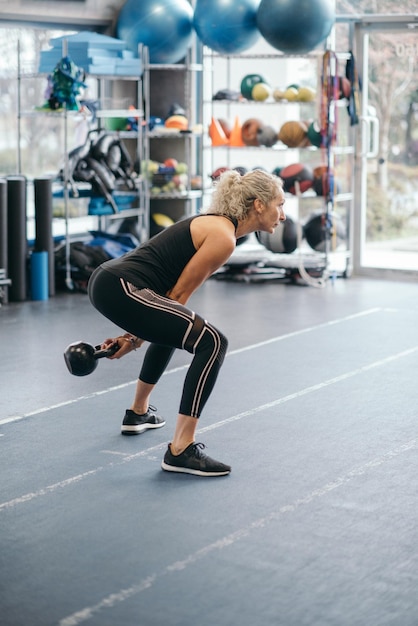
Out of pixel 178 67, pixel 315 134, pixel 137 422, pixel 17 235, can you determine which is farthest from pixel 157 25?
pixel 137 422

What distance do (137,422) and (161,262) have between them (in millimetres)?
923

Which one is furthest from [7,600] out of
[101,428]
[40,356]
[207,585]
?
[40,356]

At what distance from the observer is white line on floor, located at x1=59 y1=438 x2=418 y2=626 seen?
309 cm

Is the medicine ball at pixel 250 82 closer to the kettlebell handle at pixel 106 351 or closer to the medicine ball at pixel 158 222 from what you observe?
the medicine ball at pixel 158 222

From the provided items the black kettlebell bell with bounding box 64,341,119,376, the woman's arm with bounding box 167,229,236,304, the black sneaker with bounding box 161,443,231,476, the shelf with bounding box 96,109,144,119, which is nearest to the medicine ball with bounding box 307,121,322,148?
the shelf with bounding box 96,109,144,119

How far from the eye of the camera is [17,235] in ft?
28.1

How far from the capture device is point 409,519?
3.85 metres

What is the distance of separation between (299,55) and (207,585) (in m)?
6.77

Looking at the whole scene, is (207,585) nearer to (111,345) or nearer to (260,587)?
(260,587)

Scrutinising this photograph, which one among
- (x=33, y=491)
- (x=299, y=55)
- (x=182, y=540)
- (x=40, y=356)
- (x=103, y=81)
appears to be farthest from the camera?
(x=103, y=81)

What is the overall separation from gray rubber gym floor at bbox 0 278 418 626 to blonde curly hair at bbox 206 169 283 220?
1.09 meters

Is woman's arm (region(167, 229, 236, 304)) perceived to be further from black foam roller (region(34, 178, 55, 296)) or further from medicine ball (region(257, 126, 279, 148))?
medicine ball (region(257, 126, 279, 148))

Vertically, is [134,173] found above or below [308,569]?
above

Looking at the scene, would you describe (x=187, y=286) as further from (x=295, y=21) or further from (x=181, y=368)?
(x=295, y=21)
